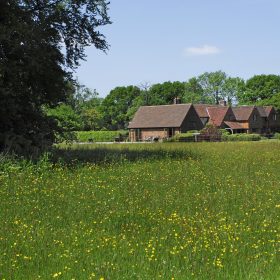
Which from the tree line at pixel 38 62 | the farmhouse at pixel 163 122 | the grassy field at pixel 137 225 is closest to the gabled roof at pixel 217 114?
the farmhouse at pixel 163 122

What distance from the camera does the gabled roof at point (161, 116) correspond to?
3310 inches

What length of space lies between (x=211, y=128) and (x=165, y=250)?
65.5m

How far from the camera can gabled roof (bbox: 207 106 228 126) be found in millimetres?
93750

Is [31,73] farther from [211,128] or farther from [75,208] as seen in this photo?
[211,128]

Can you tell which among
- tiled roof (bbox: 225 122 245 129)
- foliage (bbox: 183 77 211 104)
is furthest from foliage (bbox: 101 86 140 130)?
tiled roof (bbox: 225 122 245 129)

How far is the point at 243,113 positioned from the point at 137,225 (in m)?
95.5

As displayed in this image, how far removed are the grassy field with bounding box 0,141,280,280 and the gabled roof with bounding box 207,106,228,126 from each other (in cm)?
7982

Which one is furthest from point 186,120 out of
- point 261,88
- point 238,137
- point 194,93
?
point 194,93

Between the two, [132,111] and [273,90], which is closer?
[132,111]

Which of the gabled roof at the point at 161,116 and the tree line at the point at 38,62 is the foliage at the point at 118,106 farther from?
the tree line at the point at 38,62

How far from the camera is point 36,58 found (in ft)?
57.4

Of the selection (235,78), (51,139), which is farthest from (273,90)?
(51,139)

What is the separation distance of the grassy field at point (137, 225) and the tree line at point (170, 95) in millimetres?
89713

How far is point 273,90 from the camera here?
428ft
